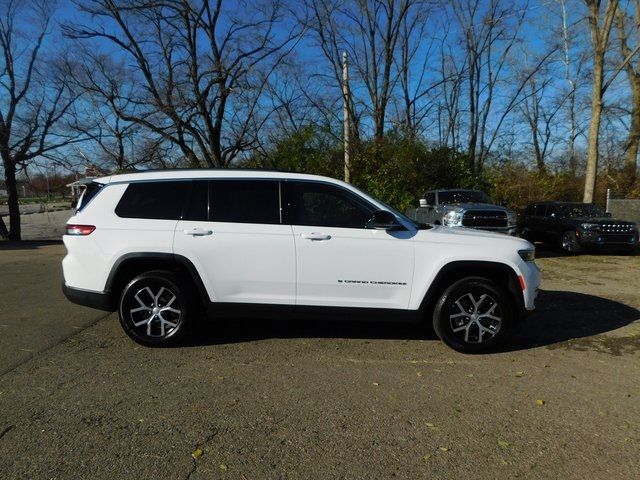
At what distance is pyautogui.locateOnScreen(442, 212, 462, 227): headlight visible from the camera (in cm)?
1198

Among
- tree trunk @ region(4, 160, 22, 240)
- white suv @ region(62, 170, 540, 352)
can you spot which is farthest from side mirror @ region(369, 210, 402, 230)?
tree trunk @ region(4, 160, 22, 240)

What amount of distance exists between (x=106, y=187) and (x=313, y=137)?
669 inches

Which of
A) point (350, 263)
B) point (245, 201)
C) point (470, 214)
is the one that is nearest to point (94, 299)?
point (245, 201)

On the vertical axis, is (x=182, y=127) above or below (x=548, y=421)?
above

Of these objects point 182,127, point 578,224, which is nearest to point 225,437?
point 578,224

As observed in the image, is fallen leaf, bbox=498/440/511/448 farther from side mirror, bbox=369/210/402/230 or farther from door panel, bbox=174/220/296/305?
door panel, bbox=174/220/296/305

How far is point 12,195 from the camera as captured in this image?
22953mm

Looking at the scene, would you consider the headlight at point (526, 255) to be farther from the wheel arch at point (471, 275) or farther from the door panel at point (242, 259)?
the door panel at point (242, 259)

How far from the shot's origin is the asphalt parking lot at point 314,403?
2934 mm

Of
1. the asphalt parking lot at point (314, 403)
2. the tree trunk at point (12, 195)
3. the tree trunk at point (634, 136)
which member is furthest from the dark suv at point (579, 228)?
the tree trunk at point (12, 195)

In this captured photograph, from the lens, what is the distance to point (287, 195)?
5.02 m

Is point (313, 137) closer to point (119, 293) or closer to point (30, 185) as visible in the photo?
point (30, 185)

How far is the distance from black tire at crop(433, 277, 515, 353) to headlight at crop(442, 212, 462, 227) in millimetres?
7184

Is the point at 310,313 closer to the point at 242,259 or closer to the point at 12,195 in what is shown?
the point at 242,259
